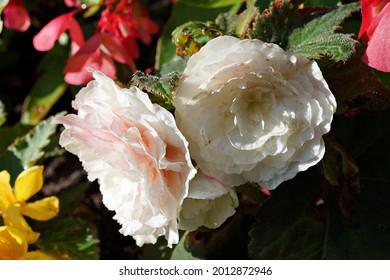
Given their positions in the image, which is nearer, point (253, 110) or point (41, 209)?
point (253, 110)

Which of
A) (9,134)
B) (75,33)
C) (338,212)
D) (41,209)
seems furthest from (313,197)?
(9,134)

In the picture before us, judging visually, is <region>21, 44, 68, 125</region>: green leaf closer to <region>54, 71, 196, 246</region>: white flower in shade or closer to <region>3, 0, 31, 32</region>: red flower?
<region>3, 0, 31, 32</region>: red flower

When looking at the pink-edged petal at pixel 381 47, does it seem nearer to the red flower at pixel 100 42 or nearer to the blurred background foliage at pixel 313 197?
the blurred background foliage at pixel 313 197

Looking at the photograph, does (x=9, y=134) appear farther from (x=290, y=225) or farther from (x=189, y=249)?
(x=290, y=225)

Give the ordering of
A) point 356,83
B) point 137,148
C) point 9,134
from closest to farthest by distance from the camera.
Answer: point 137,148 → point 356,83 → point 9,134

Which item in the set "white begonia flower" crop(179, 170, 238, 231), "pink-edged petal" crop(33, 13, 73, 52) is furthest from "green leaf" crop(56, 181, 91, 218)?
"white begonia flower" crop(179, 170, 238, 231)

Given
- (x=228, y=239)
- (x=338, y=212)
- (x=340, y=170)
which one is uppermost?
(x=340, y=170)
